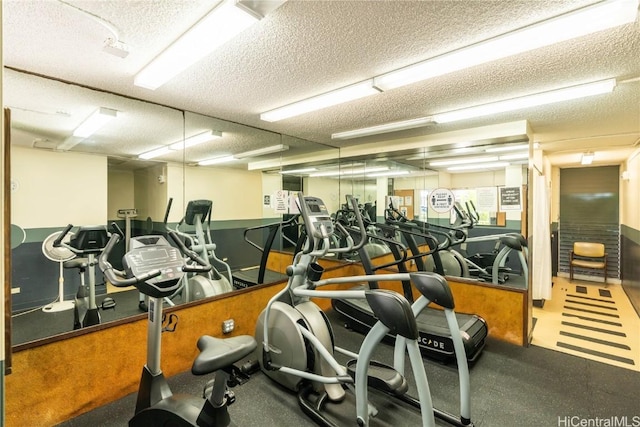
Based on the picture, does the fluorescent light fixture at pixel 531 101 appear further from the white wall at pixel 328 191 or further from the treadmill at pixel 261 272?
the white wall at pixel 328 191

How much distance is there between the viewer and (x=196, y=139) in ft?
11.5

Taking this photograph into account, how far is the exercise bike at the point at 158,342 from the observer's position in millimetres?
1457

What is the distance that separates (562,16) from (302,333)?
99.7 inches

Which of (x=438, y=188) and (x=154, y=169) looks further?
(x=438, y=188)

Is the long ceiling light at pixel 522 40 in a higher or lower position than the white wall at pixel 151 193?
higher

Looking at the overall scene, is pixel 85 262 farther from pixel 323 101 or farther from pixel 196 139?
pixel 323 101

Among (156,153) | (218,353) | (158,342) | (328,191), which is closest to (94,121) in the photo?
(156,153)

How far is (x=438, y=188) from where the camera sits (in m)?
4.51

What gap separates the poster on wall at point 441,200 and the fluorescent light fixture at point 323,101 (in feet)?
7.94

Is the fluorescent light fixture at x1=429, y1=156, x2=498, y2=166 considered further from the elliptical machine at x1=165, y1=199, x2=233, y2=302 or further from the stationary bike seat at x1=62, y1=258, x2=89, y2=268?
the stationary bike seat at x1=62, y1=258, x2=89, y2=268

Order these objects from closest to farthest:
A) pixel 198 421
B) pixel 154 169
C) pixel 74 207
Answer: pixel 198 421, pixel 74 207, pixel 154 169

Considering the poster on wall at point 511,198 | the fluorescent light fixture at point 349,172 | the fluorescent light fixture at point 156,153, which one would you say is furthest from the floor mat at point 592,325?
the fluorescent light fixture at point 156,153

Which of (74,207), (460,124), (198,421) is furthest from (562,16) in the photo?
(74,207)

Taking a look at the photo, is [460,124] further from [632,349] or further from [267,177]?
[632,349]
